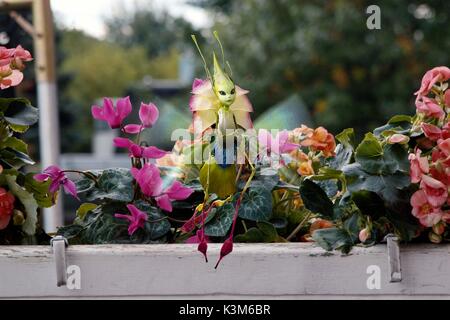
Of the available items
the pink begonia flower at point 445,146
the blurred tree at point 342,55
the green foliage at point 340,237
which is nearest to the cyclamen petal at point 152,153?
the green foliage at point 340,237

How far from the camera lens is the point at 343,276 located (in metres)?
0.79

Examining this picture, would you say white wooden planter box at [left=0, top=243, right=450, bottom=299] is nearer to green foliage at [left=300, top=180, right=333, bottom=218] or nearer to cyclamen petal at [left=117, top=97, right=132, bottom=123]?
green foliage at [left=300, top=180, right=333, bottom=218]

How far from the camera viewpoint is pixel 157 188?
936 millimetres

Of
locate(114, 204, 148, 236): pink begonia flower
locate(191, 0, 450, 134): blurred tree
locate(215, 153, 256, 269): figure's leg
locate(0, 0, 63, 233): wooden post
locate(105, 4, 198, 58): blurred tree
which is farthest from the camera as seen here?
locate(105, 4, 198, 58): blurred tree

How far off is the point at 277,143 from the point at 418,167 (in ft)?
0.70

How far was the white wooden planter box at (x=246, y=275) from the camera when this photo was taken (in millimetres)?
791

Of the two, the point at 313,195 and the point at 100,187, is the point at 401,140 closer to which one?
the point at 313,195

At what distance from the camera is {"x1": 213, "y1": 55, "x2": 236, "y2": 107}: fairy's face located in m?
0.82

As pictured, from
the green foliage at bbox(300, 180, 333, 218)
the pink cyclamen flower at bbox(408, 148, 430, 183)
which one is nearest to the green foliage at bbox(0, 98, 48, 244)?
the green foliage at bbox(300, 180, 333, 218)

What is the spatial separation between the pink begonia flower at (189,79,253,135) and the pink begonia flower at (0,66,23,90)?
225mm

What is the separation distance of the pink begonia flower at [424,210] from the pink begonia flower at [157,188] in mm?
267

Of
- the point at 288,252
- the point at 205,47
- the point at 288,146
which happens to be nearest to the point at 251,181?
the point at 288,146
